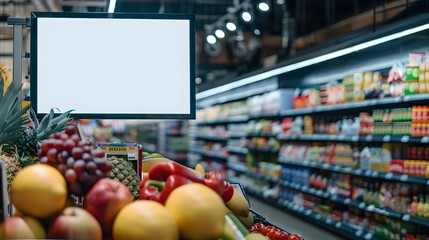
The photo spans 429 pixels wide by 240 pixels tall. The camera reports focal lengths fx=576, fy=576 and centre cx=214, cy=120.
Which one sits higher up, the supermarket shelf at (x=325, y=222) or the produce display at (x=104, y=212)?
the produce display at (x=104, y=212)

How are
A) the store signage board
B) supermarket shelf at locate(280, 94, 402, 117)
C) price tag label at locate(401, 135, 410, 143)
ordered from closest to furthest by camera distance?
the store signage board, price tag label at locate(401, 135, 410, 143), supermarket shelf at locate(280, 94, 402, 117)

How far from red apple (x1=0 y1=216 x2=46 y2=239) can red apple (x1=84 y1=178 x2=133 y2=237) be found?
0.44 ft

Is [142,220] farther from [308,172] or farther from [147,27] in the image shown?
[308,172]

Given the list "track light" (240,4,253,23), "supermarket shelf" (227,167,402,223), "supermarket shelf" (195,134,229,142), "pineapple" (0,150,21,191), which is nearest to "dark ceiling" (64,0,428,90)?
"track light" (240,4,253,23)

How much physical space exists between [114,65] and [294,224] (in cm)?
738

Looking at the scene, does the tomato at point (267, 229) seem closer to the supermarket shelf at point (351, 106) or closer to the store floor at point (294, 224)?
the supermarket shelf at point (351, 106)

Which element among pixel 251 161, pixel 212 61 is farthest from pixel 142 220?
pixel 212 61

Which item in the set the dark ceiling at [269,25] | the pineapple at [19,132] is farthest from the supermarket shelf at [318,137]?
the pineapple at [19,132]

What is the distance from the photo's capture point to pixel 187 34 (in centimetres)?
245

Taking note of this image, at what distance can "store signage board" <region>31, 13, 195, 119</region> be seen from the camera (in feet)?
7.91

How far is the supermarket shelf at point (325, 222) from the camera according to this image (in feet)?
24.4

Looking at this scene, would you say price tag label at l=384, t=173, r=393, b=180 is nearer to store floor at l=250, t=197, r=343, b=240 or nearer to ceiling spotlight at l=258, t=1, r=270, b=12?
store floor at l=250, t=197, r=343, b=240

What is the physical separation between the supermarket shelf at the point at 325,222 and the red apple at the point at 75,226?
6.26 meters

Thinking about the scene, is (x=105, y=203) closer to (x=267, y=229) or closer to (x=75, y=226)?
(x=75, y=226)
